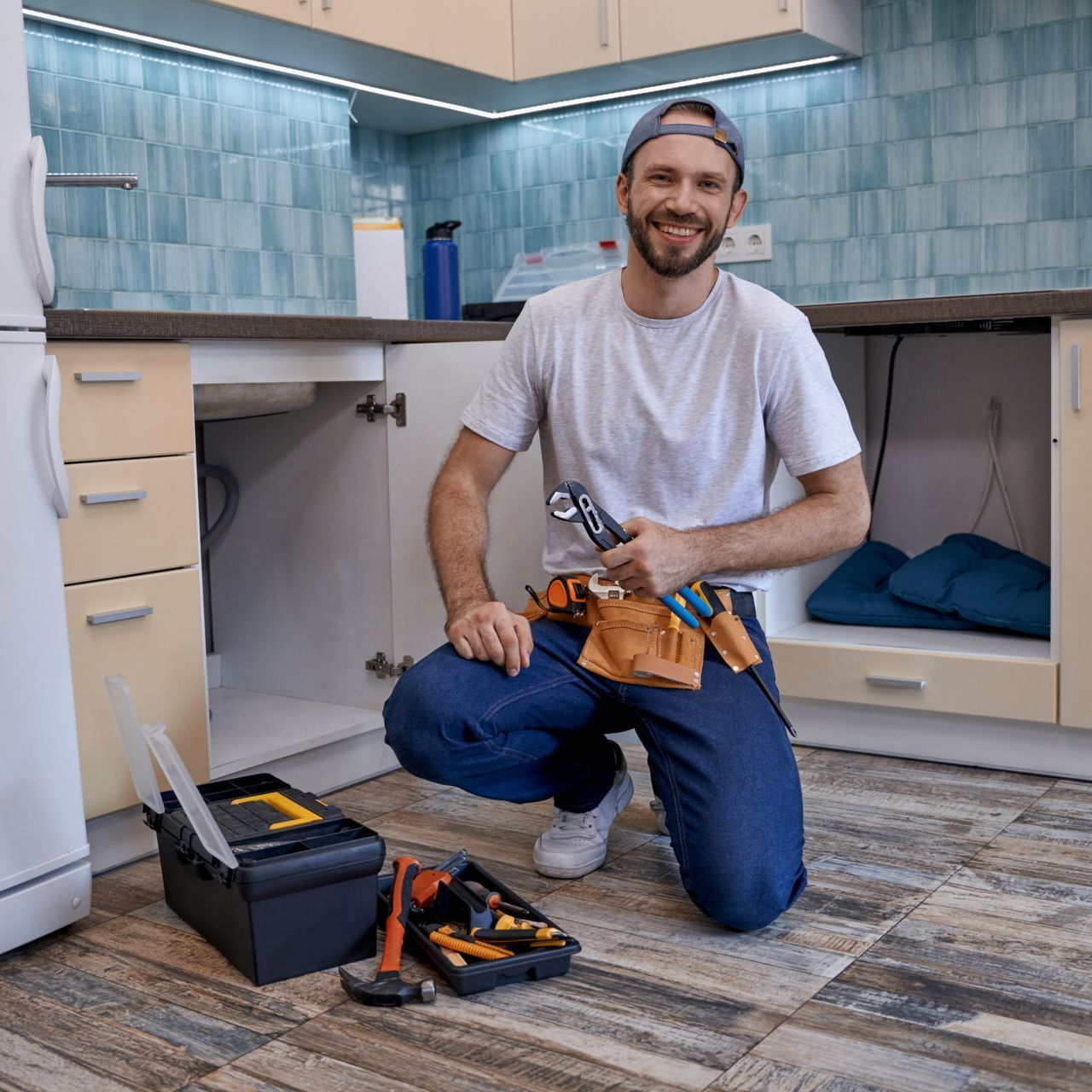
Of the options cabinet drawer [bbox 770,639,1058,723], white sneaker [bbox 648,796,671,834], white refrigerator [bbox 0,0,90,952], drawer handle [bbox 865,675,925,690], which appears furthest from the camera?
drawer handle [bbox 865,675,925,690]

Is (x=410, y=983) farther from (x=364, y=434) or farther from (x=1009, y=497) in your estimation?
(x=1009, y=497)

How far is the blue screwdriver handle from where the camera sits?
1.88 meters

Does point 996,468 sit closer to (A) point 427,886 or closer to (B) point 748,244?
(B) point 748,244

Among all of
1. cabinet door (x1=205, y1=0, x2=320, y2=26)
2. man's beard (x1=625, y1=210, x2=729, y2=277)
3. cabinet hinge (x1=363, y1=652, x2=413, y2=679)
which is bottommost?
cabinet hinge (x1=363, y1=652, x2=413, y2=679)

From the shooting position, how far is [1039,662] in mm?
2420

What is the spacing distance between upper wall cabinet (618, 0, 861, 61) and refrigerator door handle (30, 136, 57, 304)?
172 cm

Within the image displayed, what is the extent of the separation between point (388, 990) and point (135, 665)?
75cm

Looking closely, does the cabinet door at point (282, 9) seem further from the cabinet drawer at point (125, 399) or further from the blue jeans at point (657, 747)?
the blue jeans at point (657, 747)

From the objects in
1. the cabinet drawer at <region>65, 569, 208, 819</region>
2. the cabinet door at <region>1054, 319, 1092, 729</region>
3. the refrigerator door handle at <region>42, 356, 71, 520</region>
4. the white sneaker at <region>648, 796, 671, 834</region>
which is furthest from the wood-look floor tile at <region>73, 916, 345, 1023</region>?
the cabinet door at <region>1054, 319, 1092, 729</region>

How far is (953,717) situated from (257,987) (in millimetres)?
1426

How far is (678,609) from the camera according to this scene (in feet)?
6.18

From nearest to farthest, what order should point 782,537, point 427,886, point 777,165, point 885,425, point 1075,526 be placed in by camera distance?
point 427,886 → point 782,537 → point 1075,526 → point 885,425 → point 777,165

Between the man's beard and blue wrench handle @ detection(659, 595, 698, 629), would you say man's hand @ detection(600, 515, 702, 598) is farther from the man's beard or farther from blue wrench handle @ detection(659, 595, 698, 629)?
the man's beard

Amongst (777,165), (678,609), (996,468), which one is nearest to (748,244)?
(777,165)
